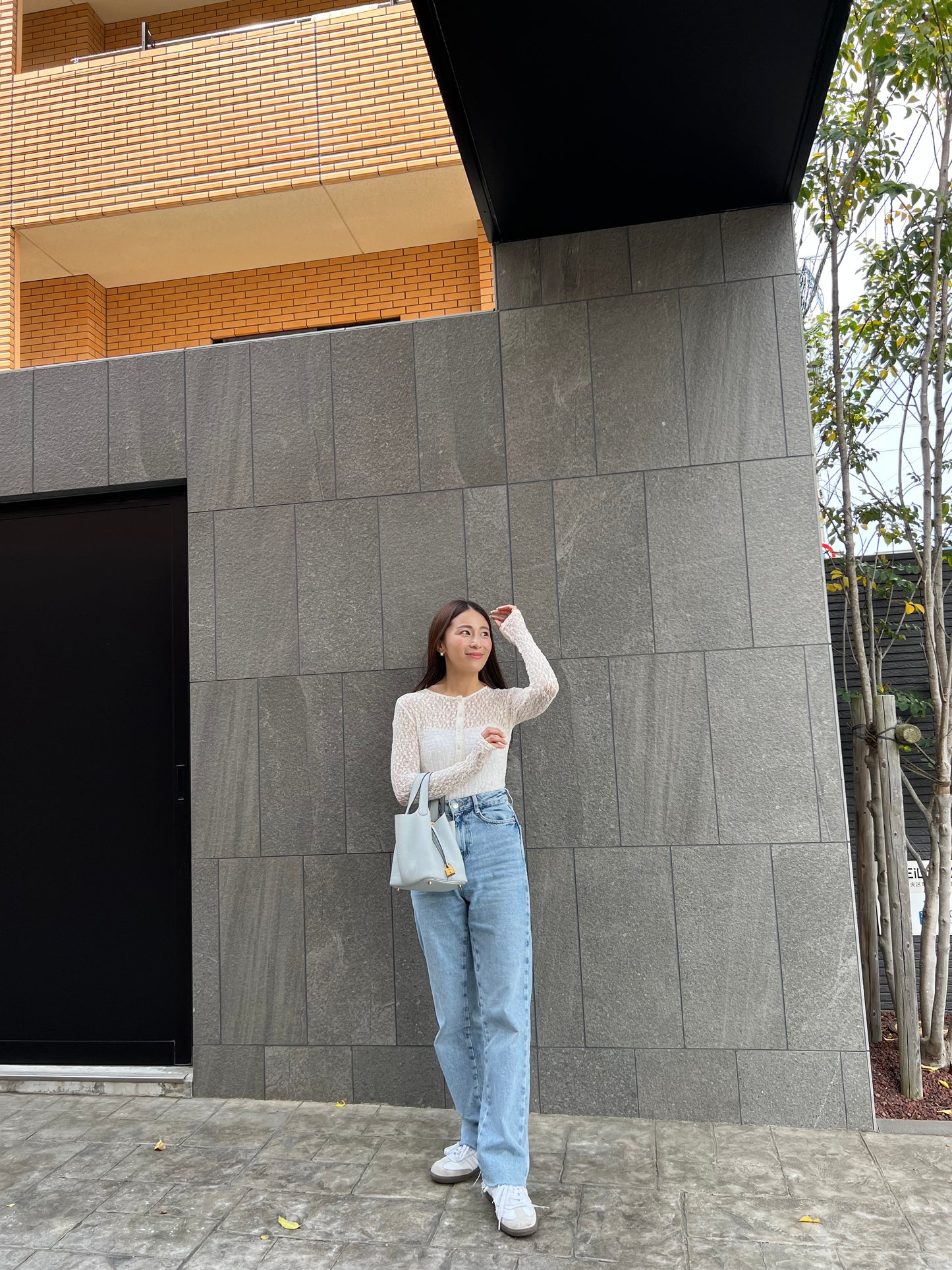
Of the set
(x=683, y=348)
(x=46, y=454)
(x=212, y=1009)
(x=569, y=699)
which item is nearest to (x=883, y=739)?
(x=569, y=699)

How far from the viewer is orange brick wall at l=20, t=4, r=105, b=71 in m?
10.1

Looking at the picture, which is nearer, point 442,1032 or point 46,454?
point 442,1032

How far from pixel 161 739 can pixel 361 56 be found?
23.5ft

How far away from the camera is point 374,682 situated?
13.4 feet

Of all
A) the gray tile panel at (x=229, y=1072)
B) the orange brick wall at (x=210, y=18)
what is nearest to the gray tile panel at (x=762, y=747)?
the gray tile panel at (x=229, y=1072)

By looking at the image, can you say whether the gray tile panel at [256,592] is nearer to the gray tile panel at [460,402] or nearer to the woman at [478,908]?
the gray tile panel at [460,402]

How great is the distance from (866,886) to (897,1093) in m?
0.80

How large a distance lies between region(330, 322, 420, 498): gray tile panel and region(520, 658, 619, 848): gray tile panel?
1120 millimetres

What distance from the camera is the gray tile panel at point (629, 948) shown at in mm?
3734

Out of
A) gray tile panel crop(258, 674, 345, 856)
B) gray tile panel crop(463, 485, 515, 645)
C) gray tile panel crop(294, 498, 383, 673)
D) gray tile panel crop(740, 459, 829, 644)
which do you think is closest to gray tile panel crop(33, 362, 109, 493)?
gray tile panel crop(294, 498, 383, 673)

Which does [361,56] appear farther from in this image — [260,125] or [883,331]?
[883,331]

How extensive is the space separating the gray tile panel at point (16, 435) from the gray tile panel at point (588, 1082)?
3443 mm

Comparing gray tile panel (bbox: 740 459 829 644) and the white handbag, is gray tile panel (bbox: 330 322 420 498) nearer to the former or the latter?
gray tile panel (bbox: 740 459 829 644)

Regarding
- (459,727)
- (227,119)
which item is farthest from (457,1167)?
(227,119)
